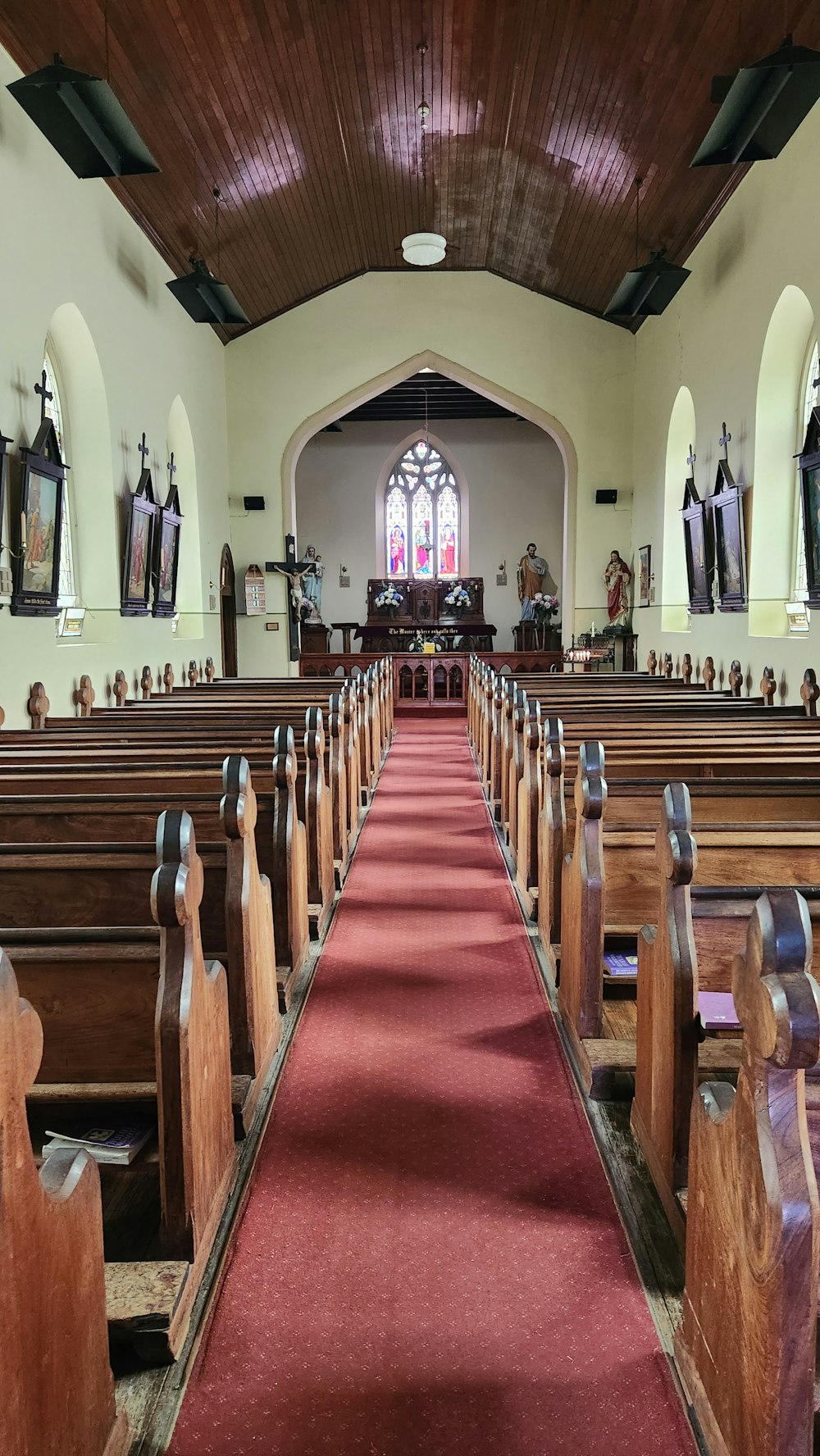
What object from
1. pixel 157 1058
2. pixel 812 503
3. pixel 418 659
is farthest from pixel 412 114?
pixel 157 1058

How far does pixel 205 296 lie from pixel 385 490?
941 centimetres

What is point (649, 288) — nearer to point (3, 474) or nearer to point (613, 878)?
point (3, 474)

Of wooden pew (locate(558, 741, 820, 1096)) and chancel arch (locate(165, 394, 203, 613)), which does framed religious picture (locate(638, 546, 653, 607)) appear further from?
wooden pew (locate(558, 741, 820, 1096))

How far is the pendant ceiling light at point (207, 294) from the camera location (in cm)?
816

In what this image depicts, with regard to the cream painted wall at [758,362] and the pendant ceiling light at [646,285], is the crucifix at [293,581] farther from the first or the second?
the pendant ceiling light at [646,285]

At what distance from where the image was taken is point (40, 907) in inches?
92.7

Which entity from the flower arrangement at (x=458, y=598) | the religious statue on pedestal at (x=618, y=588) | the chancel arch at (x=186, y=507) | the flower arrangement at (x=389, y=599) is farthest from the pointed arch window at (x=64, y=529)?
the flower arrangement at (x=458, y=598)

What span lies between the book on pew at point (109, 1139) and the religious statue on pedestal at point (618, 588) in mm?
10608

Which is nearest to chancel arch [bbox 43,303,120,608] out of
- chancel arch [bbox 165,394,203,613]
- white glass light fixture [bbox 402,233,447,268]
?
chancel arch [bbox 165,394,203,613]

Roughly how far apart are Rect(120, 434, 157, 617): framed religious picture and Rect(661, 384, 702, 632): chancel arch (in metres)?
5.24

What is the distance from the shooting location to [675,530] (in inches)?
418

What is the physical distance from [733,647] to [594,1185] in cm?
674

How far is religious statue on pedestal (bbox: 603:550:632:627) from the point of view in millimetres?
11984

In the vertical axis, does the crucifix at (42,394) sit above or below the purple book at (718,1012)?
above
